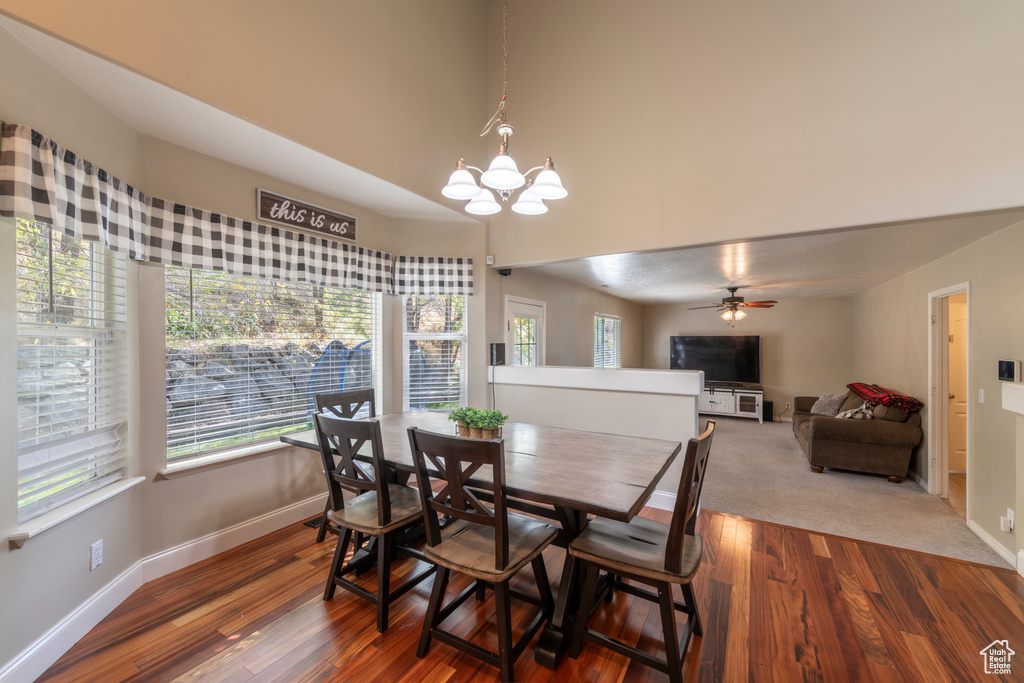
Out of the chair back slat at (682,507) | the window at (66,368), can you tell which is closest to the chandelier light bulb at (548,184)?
the chair back slat at (682,507)

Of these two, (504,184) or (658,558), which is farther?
(504,184)

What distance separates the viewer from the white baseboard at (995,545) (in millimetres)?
2559

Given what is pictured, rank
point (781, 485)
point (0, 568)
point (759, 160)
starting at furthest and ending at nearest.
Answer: point (781, 485), point (759, 160), point (0, 568)

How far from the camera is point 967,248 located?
3.23 meters

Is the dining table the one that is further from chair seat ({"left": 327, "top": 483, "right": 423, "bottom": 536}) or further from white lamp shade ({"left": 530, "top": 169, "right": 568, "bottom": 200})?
white lamp shade ({"left": 530, "top": 169, "right": 568, "bottom": 200})

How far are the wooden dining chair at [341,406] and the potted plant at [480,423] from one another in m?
1.11

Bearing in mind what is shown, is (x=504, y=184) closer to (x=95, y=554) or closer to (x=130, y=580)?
(x=95, y=554)

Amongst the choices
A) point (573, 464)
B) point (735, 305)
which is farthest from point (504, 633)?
point (735, 305)

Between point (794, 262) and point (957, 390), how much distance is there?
2.55 m

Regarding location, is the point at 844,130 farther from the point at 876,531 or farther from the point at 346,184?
the point at 346,184

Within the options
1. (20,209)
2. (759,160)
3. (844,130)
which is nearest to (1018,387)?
→ (844,130)

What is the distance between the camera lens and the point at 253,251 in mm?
2717

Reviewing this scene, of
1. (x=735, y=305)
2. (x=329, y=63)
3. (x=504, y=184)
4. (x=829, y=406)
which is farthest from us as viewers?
(x=735, y=305)

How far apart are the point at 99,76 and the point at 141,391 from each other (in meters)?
1.53
